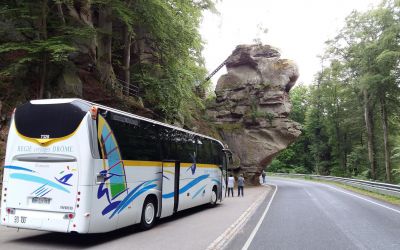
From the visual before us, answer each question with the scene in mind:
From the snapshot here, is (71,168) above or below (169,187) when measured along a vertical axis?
above

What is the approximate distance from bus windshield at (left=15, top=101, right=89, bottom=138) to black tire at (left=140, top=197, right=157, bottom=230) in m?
3.62

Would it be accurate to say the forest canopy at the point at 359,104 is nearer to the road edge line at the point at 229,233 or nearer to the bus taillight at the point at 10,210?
the road edge line at the point at 229,233

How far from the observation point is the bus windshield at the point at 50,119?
8992mm

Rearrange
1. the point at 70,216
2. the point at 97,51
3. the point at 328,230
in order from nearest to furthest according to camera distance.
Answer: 1. the point at 70,216
2. the point at 328,230
3. the point at 97,51

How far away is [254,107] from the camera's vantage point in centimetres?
3981

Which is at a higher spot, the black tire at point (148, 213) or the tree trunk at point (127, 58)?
the tree trunk at point (127, 58)

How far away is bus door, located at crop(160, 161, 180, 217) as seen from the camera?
12434 millimetres

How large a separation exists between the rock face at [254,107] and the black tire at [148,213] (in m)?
25.1

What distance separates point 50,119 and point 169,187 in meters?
5.06

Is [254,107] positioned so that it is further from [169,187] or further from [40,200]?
[40,200]

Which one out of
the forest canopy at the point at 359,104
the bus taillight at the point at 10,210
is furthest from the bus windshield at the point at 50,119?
the forest canopy at the point at 359,104

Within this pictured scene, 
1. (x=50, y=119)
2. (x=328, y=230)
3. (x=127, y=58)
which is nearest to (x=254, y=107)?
(x=127, y=58)

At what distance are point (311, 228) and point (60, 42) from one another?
11.0 meters

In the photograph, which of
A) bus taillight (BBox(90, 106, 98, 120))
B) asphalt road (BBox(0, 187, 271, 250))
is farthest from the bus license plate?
bus taillight (BBox(90, 106, 98, 120))
